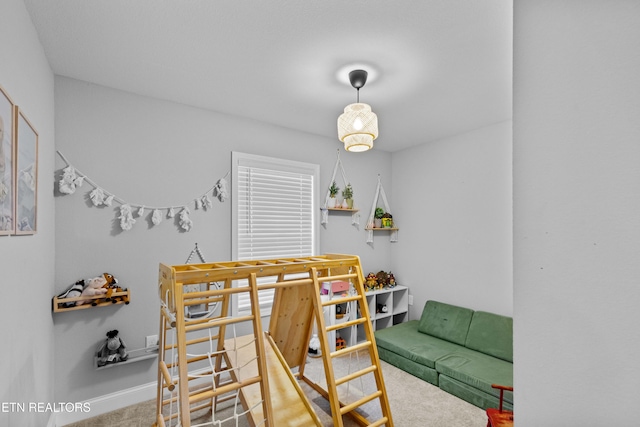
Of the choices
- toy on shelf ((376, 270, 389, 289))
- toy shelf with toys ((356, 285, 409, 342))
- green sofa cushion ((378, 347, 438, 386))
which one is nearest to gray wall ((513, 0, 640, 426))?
green sofa cushion ((378, 347, 438, 386))

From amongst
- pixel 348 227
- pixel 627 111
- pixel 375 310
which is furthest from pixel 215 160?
pixel 627 111

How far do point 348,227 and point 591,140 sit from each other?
11.6 ft

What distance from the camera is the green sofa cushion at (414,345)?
3070 mm

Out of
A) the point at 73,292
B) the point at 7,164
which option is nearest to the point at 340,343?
the point at 73,292

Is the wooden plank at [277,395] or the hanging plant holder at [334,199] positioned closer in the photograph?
the wooden plank at [277,395]

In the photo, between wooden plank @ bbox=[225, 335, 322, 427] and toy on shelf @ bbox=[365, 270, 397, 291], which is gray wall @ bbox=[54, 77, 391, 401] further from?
toy on shelf @ bbox=[365, 270, 397, 291]

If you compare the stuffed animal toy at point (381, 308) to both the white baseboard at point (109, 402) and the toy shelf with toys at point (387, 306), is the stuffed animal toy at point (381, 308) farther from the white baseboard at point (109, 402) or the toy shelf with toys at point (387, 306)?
the white baseboard at point (109, 402)

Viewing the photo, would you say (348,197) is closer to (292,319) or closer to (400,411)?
(292,319)

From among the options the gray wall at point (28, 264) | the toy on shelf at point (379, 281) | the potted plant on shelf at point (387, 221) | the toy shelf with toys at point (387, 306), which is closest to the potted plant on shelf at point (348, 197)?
the potted plant on shelf at point (387, 221)

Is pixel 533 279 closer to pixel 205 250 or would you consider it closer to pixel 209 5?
pixel 209 5

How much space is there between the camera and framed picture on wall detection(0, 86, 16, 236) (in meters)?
1.23

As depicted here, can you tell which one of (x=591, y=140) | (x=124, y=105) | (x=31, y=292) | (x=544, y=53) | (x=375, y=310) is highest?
(x=124, y=105)

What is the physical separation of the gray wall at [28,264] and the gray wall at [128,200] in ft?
0.45

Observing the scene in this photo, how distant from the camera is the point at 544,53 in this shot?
0.67 m
